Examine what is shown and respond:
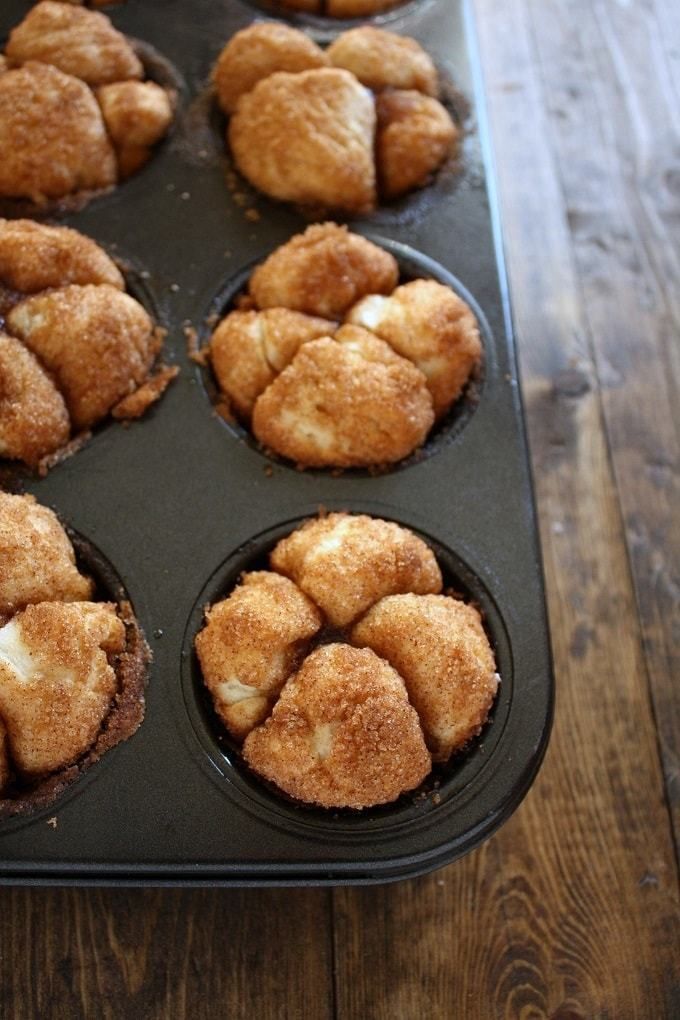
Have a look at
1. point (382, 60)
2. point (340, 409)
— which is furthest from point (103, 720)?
point (382, 60)

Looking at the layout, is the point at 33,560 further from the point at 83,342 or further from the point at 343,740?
the point at 343,740

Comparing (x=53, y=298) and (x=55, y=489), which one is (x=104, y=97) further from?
(x=55, y=489)

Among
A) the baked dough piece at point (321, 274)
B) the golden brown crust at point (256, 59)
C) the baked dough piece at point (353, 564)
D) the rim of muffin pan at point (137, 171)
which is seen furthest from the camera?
the golden brown crust at point (256, 59)

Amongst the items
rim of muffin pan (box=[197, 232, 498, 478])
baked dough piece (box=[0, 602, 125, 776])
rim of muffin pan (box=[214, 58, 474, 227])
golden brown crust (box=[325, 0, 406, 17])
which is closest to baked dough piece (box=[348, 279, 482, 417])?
rim of muffin pan (box=[197, 232, 498, 478])

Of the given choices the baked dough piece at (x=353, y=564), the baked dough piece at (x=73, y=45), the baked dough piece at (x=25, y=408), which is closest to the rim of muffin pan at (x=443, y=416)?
the baked dough piece at (x=353, y=564)

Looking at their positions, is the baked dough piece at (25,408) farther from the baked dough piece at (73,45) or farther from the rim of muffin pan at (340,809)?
the baked dough piece at (73,45)

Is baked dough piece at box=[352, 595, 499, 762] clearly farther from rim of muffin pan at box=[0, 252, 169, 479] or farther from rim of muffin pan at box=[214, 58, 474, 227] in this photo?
rim of muffin pan at box=[214, 58, 474, 227]
